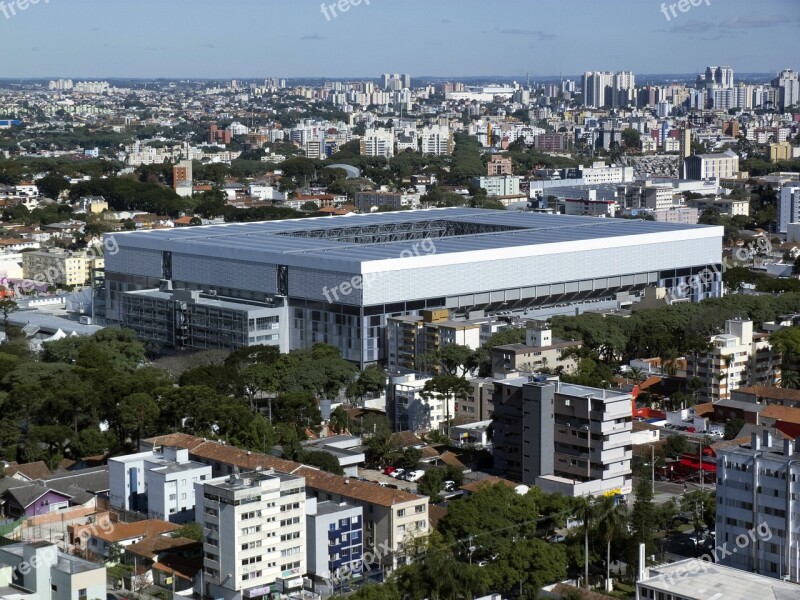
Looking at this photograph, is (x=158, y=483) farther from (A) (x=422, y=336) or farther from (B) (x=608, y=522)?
(A) (x=422, y=336)

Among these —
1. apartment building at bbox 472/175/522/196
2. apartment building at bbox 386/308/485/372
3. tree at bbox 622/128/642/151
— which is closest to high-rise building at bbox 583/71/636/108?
tree at bbox 622/128/642/151

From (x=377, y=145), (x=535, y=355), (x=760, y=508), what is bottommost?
(x=760, y=508)

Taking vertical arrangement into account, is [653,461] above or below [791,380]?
below

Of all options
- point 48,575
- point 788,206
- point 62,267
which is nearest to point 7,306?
point 62,267

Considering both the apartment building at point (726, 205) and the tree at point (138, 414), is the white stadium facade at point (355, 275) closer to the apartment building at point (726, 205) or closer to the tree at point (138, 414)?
the tree at point (138, 414)

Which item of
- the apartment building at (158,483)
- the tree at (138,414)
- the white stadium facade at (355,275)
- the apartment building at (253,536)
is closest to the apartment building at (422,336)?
the white stadium facade at (355,275)

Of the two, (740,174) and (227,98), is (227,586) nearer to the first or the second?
(740,174)
